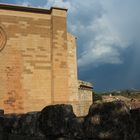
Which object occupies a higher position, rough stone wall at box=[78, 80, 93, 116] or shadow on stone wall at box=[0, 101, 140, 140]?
rough stone wall at box=[78, 80, 93, 116]

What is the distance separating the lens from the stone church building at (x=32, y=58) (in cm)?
1792

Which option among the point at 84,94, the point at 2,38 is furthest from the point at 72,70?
the point at 2,38

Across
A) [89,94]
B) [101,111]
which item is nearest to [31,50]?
[89,94]

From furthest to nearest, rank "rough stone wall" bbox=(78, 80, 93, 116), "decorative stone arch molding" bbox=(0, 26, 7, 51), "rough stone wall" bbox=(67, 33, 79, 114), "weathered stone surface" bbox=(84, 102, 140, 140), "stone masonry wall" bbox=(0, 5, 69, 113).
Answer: "rough stone wall" bbox=(78, 80, 93, 116) → "rough stone wall" bbox=(67, 33, 79, 114) → "decorative stone arch molding" bbox=(0, 26, 7, 51) → "stone masonry wall" bbox=(0, 5, 69, 113) → "weathered stone surface" bbox=(84, 102, 140, 140)

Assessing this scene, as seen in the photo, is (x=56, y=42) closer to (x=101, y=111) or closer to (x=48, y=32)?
(x=48, y=32)

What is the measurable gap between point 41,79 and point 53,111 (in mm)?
14943

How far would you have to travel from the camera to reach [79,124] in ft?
10.9

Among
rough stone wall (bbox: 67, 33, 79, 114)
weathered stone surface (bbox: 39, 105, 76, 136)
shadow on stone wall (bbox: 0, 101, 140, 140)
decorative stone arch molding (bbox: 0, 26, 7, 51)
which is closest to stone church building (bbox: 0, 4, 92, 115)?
decorative stone arch molding (bbox: 0, 26, 7, 51)

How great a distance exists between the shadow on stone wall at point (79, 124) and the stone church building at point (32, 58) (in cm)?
1312

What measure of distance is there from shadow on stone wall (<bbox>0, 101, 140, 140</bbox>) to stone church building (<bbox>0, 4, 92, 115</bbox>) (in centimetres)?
1312

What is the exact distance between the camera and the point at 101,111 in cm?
302

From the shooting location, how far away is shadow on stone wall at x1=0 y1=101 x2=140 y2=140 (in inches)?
108

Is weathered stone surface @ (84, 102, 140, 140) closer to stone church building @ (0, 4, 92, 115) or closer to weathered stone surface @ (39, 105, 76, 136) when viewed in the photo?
weathered stone surface @ (39, 105, 76, 136)

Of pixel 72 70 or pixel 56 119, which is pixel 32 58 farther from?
pixel 56 119
